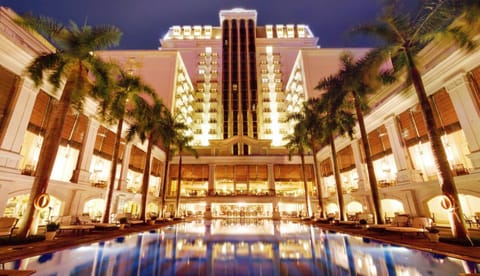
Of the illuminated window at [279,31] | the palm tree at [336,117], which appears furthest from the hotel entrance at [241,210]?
the illuminated window at [279,31]

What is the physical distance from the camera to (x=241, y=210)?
124 ft

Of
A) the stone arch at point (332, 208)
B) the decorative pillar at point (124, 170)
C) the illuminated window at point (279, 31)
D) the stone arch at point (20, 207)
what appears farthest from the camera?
the illuminated window at point (279, 31)

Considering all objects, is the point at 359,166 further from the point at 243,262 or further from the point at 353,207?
the point at 243,262

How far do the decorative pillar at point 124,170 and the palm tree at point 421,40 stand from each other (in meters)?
26.6

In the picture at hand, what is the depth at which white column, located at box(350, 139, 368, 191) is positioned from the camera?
26.9 metres

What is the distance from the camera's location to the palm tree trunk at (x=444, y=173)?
966cm

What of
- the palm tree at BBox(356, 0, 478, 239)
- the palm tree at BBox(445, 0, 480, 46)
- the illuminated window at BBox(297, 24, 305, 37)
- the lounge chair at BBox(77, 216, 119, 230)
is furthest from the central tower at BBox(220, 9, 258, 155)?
the palm tree at BBox(445, 0, 480, 46)

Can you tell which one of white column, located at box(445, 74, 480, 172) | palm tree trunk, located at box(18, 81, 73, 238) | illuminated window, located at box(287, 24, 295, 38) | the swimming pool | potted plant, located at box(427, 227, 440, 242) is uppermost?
illuminated window, located at box(287, 24, 295, 38)

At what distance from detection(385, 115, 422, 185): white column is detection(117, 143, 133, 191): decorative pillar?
28616 millimetres

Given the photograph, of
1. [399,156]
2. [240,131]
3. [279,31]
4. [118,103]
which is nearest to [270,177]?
A: [240,131]

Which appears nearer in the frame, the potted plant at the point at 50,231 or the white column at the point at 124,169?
the potted plant at the point at 50,231

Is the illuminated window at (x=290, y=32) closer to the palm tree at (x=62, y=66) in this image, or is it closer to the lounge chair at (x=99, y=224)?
the palm tree at (x=62, y=66)

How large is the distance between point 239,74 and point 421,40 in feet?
176

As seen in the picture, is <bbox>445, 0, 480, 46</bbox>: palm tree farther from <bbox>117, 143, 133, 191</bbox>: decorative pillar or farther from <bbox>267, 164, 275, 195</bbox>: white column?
<bbox>267, 164, 275, 195</bbox>: white column
